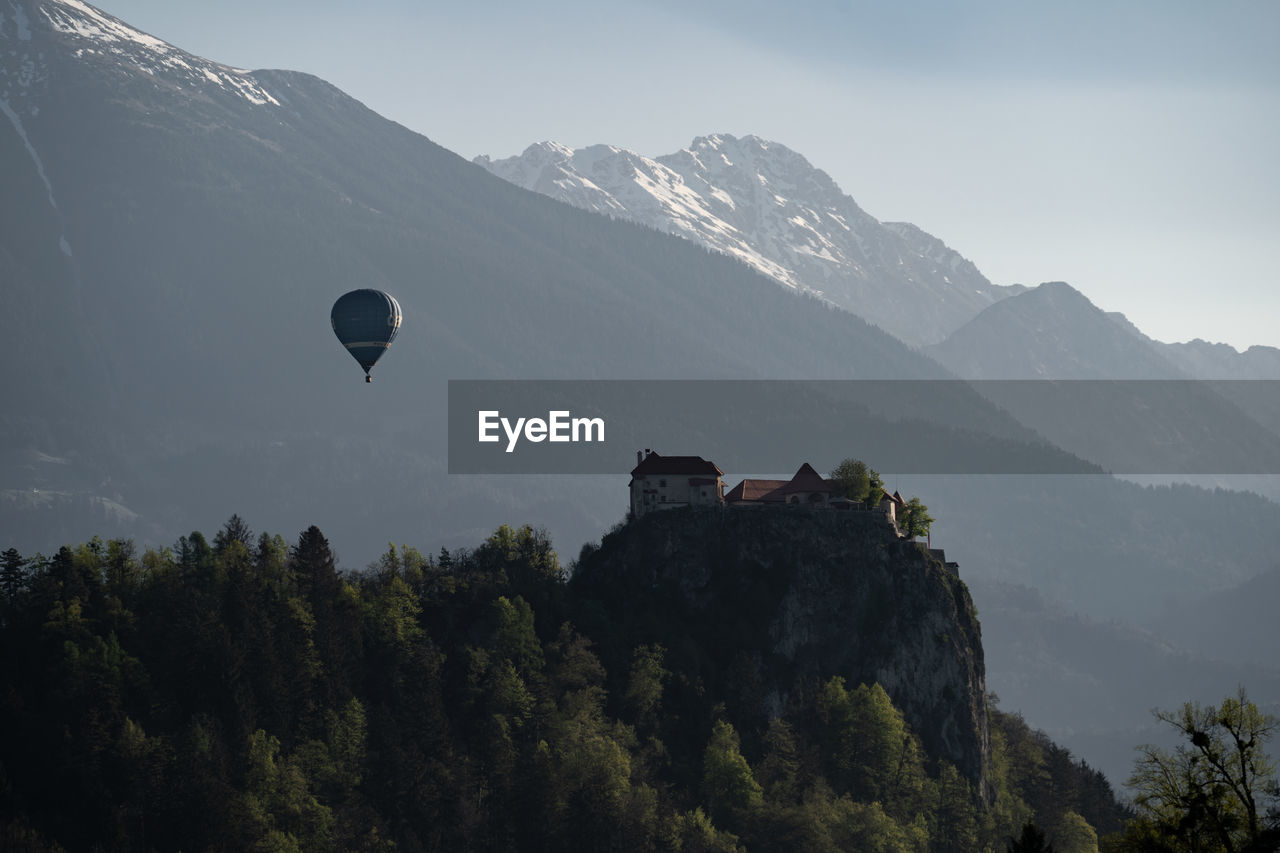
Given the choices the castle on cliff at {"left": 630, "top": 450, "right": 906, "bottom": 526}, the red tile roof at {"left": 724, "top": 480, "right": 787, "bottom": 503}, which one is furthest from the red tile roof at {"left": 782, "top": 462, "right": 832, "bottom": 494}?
the red tile roof at {"left": 724, "top": 480, "right": 787, "bottom": 503}

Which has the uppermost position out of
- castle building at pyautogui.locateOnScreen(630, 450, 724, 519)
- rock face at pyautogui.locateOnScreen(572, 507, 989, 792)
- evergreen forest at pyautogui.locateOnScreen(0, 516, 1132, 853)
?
Answer: castle building at pyautogui.locateOnScreen(630, 450, 724, 519)

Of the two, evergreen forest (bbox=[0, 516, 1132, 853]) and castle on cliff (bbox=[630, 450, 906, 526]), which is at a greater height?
castle on cliff (bbox=[630, 450, 906, 526])

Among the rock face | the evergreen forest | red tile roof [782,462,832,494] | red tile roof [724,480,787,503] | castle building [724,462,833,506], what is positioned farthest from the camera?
red tile roof [782,462,832,494]

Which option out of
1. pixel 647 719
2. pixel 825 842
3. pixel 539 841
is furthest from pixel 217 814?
pixel 825 842

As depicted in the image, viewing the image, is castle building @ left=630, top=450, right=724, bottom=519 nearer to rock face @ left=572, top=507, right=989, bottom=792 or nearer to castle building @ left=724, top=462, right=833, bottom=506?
rock face @ left=572, top=507, right=989, bottom=792

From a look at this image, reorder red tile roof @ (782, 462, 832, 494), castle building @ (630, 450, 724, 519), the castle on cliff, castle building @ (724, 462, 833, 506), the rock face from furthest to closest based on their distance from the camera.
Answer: red tile roof @ (782, 462, 832, 494), castle building @ (724, 462, 833, 506), the castle on cliff, castle building @ (630, 450, 724, 519), the rock face

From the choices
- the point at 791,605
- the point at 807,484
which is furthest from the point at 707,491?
the point at 791,605

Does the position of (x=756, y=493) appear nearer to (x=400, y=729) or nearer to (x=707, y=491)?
(x=707, y=491)
